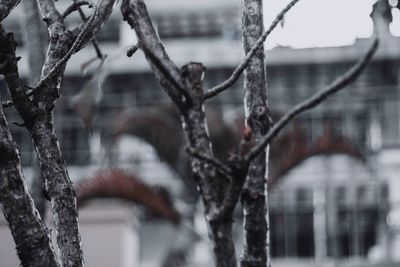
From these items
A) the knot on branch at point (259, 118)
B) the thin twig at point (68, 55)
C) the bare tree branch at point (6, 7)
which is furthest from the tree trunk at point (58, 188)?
the knot on branch at point (259, 118)

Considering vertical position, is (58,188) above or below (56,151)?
below

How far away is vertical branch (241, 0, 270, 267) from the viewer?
2793mm

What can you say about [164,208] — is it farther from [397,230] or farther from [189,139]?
[189,139]

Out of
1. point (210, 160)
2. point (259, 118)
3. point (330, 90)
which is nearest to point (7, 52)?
point (259, 118)

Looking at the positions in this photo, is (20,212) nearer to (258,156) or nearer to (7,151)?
(7,151)

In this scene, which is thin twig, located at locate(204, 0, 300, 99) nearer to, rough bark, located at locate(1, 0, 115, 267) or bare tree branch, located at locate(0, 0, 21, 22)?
rough bark, located at locate(1, 0, 115, 267)

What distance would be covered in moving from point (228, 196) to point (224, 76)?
1377 centimetres

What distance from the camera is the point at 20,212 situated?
2797mm

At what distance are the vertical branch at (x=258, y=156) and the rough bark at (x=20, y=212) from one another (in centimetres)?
67

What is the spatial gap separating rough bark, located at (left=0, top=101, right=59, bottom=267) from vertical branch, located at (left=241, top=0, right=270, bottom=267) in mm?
667

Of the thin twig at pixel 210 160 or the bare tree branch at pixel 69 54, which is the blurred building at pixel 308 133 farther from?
the thin twig at pixel 210 160

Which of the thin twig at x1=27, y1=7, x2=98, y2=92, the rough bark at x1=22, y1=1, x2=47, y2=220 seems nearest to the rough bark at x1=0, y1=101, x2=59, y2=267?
the thin twig at x1=27, y1=7, x2=98, y2=92

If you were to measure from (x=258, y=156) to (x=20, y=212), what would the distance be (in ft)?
2.61

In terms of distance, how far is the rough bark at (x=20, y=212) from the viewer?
2.79 m
